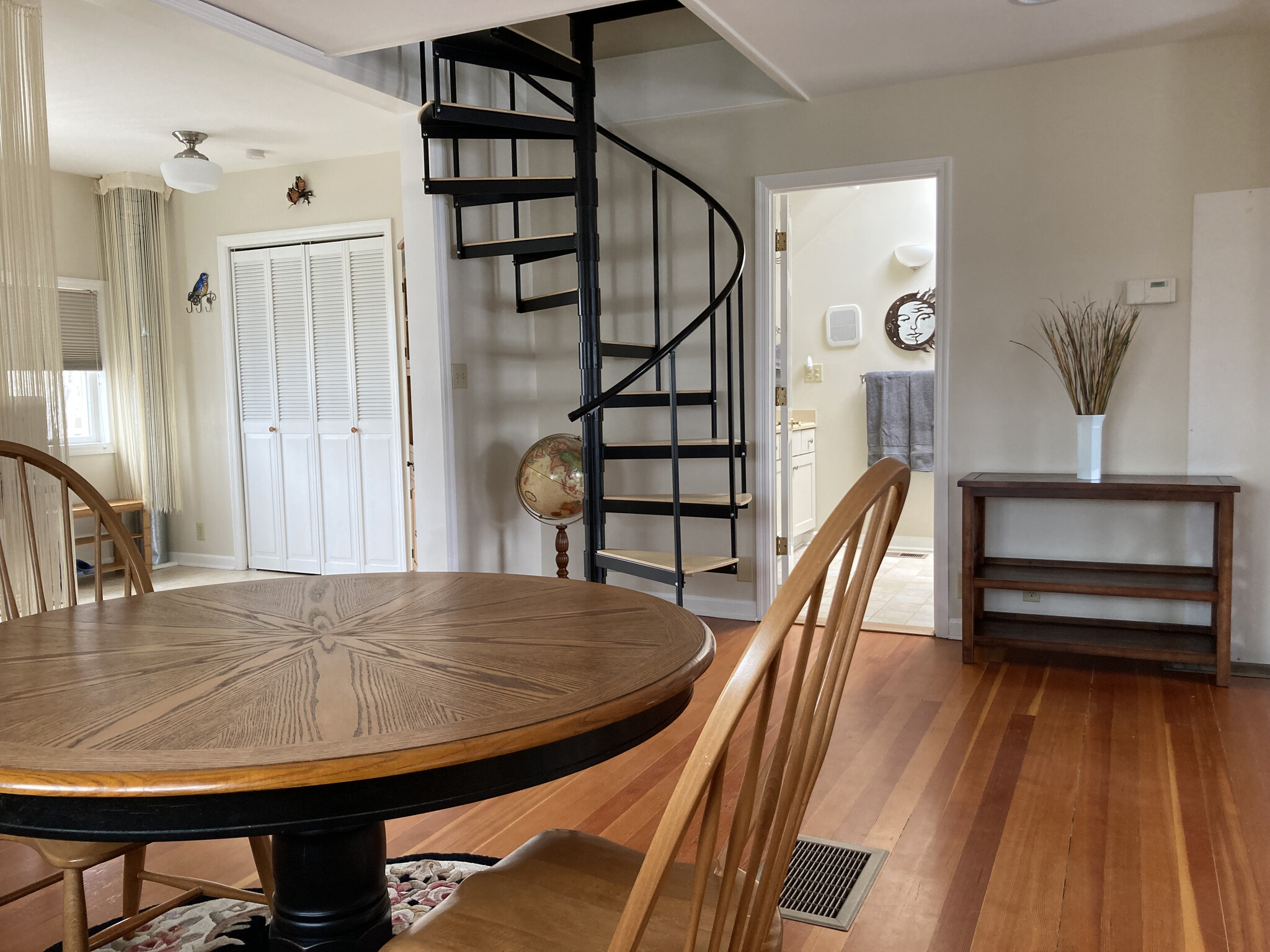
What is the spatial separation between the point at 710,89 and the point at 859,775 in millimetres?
3242

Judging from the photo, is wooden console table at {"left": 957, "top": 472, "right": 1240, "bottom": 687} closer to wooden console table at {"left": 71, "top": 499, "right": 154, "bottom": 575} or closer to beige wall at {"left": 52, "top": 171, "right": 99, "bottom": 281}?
wooden console table at {"left": 71, "top": 499, "right": 154, "bottom": 575}

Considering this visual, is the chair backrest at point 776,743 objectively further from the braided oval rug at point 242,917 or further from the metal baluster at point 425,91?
the metal baluster at point 425,91

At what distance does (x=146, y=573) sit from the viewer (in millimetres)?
2121

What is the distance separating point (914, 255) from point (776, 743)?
6079 millimetres

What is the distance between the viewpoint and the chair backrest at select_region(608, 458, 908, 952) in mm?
765

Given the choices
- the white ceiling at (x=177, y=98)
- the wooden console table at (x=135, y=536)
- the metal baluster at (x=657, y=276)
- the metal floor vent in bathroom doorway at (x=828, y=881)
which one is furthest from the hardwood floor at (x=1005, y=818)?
the wooden console table at (x=135, y=536)

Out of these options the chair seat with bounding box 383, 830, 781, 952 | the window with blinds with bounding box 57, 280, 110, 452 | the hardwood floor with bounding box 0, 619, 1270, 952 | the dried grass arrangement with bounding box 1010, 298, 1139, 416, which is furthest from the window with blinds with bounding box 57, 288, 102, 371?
the chair seat with bounding box 383, 830, 781, 952

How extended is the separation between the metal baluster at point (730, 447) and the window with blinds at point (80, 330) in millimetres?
4191

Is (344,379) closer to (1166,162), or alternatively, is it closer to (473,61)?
(473,61)

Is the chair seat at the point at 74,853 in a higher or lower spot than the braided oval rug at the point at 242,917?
higher

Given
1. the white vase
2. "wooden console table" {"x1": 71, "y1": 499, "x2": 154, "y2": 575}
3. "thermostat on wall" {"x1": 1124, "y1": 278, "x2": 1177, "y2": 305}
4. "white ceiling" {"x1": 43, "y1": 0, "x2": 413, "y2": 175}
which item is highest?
"white ceiling" {"x1": 43, "y1": 0, "x2": 413, "y2": 175}

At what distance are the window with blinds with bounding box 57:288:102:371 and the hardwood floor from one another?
4.37 m

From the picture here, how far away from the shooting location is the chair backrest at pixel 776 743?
2.51 feet

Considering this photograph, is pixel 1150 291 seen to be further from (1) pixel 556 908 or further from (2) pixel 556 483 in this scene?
(1) pixel 556 908
